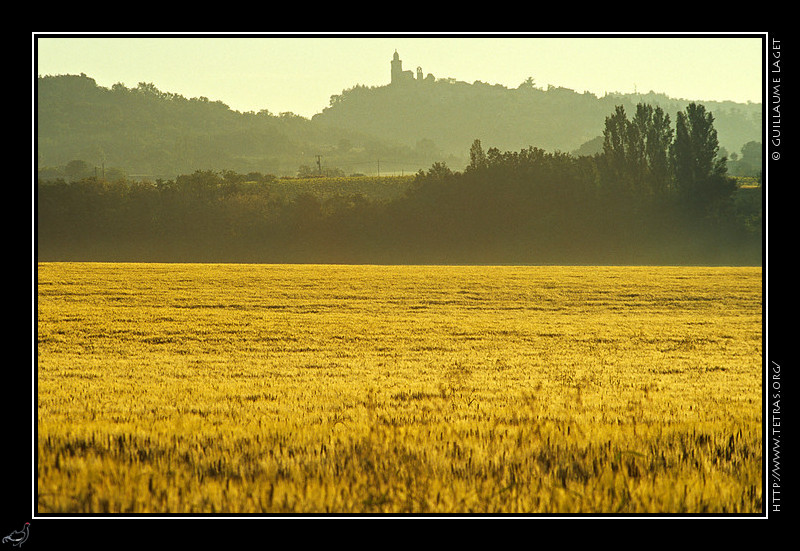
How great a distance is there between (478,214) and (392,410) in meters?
63.5

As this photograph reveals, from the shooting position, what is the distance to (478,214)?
230 ft

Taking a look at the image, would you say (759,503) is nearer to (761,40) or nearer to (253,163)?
(761,40)

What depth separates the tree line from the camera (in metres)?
59.7

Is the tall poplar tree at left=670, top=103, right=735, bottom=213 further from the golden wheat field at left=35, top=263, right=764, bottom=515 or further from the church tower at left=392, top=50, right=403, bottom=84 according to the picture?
the church tower at left=392, top=50, right=403, bottom=84

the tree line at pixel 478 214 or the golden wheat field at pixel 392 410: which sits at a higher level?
the tree line at pixel 478 214

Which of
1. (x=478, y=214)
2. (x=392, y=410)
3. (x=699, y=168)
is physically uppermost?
(x=699, y=168)

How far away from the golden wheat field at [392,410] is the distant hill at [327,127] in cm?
8782

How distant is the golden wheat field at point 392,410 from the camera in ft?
13.3

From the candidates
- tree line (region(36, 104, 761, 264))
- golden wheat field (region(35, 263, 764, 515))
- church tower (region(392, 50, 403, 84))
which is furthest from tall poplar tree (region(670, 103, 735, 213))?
church tower (region(392, 50, 403, 84))
